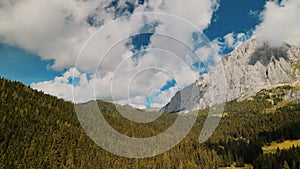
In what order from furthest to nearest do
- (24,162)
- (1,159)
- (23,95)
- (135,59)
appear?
1. (23,95)
2. (24,162)
3. (1,159)
4. (135,59)

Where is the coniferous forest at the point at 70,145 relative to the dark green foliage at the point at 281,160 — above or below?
above

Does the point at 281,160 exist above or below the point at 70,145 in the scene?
below

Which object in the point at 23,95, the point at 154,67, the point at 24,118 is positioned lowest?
the point at 154,67

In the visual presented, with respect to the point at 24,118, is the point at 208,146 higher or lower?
lower

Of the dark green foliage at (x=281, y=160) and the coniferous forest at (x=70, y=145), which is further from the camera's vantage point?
the coniferous forest at (x=70, y=145)

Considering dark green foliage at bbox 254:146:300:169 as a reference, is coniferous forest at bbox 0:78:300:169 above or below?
above

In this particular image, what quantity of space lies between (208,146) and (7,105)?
429 ft

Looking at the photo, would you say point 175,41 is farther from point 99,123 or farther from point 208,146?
point 208,146

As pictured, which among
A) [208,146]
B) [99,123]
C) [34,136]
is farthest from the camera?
[208,146]

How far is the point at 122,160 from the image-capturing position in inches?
5743

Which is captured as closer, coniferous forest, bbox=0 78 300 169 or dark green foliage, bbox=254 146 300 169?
dark green foliage, bbox=254 146 300 169

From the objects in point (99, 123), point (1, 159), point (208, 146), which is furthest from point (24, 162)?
point (208, 146)

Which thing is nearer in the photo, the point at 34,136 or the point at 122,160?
the point at 34,136

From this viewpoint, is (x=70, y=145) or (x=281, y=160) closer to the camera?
(x=281, y=160)
